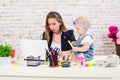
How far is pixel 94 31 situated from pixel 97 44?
0.16 meters

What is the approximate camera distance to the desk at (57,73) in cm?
144

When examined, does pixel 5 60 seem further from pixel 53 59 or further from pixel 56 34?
pixel 56 34

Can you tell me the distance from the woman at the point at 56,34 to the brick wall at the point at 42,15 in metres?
0.73

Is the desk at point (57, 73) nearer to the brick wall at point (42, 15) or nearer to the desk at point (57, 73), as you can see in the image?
the desk at point (57, 73)

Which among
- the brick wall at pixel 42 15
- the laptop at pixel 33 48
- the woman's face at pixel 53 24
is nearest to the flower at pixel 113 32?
the brick wall at pixel 42 15

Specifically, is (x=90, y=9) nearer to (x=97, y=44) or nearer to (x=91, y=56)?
(x=97, y=44)

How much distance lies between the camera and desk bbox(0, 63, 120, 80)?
1442 millimetres

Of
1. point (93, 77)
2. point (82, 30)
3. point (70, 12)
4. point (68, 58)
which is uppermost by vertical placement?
point (70, 12)

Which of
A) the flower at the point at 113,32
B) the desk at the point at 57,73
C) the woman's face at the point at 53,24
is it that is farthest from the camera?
the flower at the point at 113,32

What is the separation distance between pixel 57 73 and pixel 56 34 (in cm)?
65

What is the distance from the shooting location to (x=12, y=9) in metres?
2.79

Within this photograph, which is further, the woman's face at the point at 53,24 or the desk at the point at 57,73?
the woman's face at the point at 53,24

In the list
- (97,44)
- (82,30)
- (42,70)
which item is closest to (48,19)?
(82,30)

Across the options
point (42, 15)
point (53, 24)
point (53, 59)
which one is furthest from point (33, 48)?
point (42, 15)
